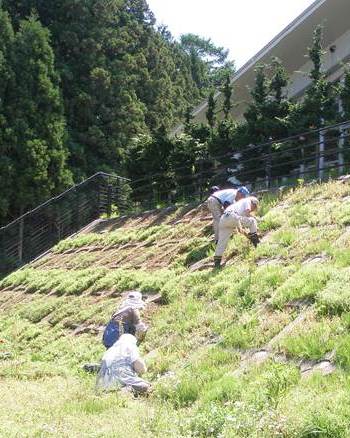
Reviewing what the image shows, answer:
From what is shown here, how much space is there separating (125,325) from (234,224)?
97.1 inches

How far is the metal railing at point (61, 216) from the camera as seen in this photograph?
1842cm

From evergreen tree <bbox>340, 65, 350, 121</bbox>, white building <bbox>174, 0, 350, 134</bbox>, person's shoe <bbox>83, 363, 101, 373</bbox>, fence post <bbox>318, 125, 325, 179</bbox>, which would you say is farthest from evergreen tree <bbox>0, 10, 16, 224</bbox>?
person's shoe <bbox>83, 363, 101, 373</bbox>

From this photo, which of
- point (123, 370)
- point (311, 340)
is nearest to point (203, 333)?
point (123, 370)

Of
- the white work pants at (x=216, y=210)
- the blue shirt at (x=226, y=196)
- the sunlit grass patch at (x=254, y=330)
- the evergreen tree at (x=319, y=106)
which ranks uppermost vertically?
the evergreen tree at (x=319, y=106)

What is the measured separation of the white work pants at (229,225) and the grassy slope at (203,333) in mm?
275

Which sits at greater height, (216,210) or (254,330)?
(216,210)

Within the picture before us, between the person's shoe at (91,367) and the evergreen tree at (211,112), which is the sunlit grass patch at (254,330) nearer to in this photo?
the person's shoe at (91,367)

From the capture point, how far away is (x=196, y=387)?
5.83 metres

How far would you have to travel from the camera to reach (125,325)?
8.23 metres

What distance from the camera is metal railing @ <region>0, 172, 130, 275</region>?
18.4 metres

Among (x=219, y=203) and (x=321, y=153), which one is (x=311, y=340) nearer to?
(x=219, y=203)

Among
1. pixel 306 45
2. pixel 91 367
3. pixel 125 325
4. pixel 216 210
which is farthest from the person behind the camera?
pixel 306 45

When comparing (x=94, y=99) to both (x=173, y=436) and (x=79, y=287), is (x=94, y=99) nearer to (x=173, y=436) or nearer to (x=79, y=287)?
(x=79, y=287)

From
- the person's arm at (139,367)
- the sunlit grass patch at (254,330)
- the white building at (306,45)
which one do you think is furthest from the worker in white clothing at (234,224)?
the white building at (306,45)
